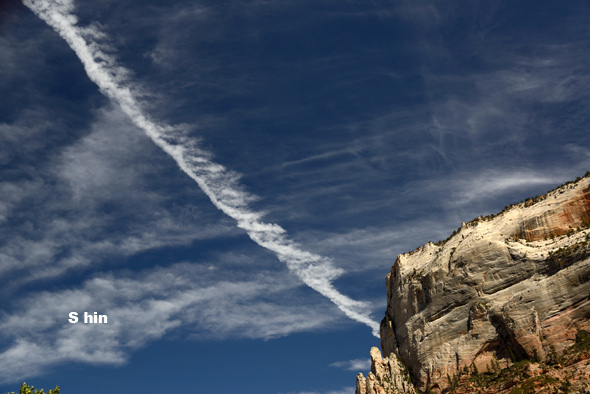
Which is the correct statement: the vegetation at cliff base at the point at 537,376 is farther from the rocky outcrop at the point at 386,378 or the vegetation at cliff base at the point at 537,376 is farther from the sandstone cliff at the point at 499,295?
the rocky outcrop at the point at 386,378

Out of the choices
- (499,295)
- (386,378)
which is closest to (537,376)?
(499,295)

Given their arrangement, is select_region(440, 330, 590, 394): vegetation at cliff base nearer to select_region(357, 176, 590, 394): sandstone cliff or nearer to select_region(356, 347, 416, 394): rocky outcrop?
select_region(357, 176, 590, 394): sandstone cliff

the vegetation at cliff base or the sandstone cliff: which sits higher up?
the sandstone cliff

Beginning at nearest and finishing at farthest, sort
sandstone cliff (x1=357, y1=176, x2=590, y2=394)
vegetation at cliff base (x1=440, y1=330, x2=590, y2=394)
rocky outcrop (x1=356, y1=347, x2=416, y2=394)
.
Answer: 1. vegetation at cliff base (x1=440, y1=330, x2=590, y2=394)
2. sandstone cliff (x1=357, y1=176, x2=590, y2=394)
3. rocky outcrop (x1=356, y1=347, x2=416, y2=394)

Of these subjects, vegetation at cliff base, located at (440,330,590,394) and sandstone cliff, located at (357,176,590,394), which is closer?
vegetation at cliff base, located at (440,330,590,394)

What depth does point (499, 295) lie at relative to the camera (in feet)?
334

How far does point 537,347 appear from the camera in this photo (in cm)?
9194

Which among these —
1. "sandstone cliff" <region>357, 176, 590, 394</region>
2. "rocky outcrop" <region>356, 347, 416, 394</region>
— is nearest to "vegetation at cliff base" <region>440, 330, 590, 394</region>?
"sandstone cliff" <region>357, 176, 590, 394</region>

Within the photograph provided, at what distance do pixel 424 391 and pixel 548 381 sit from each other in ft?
85.4

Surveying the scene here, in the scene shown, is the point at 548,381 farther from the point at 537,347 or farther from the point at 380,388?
the point at 380,388

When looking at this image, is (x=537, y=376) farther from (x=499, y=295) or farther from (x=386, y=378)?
(x=386, y=378)

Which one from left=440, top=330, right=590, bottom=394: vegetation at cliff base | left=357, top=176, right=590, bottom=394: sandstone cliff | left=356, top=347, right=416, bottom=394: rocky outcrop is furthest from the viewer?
left=356, top=347, right=416, bottom=394: rocky outcrop

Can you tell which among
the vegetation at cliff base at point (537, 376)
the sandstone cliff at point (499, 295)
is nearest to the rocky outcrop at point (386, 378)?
the sandstone cliff at point (499, 295)

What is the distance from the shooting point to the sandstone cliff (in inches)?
3637
